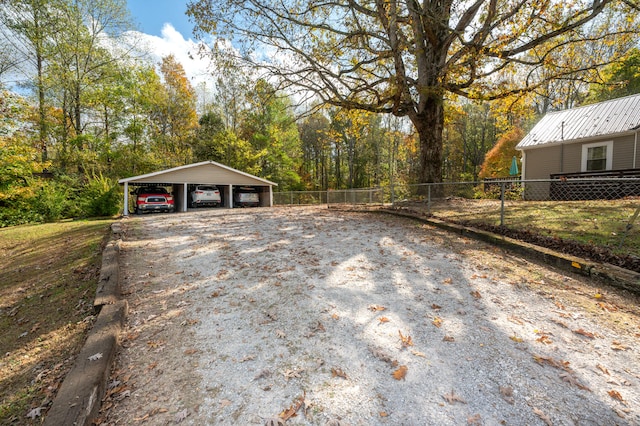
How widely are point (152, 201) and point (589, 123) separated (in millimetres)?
24192

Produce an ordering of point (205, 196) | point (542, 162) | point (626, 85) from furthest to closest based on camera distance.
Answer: point (626, 85) → point (205, 196) → point (542, 162)

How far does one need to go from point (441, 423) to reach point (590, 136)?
17938mm

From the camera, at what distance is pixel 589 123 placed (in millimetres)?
14375

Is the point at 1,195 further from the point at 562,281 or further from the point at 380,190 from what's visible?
the point at 562,281

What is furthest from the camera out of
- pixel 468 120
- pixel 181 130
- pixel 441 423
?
pixel 468 120

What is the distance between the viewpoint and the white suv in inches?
706

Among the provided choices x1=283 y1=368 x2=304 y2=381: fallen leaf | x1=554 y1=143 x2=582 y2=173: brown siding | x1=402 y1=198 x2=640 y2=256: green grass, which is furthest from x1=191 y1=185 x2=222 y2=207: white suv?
x1=554 y1=143 x2=582 y2=173: brown siding

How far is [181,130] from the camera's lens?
27.2 meters

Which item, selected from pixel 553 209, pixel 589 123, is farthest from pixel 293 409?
pixel 589 123

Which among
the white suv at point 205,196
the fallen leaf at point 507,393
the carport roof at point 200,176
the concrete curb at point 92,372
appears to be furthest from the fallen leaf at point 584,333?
the carport roof at point 200,176

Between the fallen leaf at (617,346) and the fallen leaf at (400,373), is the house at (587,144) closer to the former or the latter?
the fallen leaf at (617,346)

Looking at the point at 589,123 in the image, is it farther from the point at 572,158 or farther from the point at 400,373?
the point at 400,373

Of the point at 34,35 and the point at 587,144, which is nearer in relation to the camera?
the point at 587,144

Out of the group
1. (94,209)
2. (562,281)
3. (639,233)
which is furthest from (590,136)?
(94,209)
